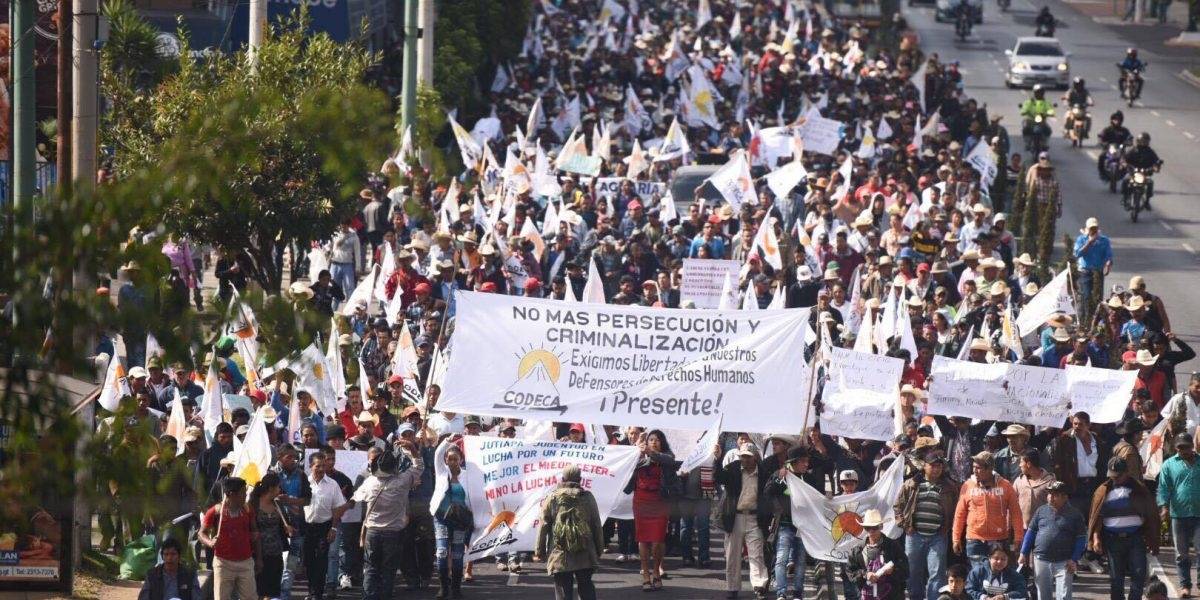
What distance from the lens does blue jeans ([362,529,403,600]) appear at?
1483cm

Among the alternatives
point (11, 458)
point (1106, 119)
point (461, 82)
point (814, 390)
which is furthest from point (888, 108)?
point (11, 458)

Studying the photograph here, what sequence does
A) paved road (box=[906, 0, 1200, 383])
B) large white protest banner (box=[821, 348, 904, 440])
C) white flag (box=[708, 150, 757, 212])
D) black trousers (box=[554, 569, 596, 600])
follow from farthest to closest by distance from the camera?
1. paved road (box=[906, 0, 1200, 383])
2. white flag (box=[708, 150, 757, 212])
3. large white protest banner (box=[821, 348, 904, 440])
4. black trousers (box=[554, 569, 596, 600])

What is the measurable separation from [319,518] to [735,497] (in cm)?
303

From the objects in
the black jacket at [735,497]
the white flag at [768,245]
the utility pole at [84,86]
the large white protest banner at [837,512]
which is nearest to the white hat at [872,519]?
the large white protest banner at [837,512]

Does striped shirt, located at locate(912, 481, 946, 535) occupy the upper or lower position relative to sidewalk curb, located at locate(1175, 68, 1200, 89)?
upper

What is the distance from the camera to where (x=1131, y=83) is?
49.7 meters

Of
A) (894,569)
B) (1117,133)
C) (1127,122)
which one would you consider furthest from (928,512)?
(1127,122)

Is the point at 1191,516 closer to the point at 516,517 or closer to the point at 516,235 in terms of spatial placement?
the point at 516,517

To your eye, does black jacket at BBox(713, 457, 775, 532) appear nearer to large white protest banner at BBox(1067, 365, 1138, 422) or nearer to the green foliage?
large white protest banner at BBox(1067, 365, 1138, 422)

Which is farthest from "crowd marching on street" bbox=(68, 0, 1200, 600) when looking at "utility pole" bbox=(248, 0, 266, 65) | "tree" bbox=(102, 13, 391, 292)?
"utility pole" bbox=(248, 0, 266, 65)

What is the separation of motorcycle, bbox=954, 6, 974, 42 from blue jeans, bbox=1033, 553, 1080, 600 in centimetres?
5272

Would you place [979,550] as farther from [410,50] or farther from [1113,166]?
[1113,166]

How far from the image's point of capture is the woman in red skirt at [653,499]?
15.5m

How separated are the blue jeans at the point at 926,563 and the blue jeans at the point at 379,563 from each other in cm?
367
